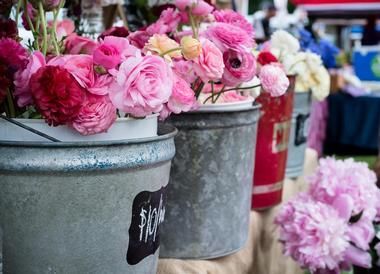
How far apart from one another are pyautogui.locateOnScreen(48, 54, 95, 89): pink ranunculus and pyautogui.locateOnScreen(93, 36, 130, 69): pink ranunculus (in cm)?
2

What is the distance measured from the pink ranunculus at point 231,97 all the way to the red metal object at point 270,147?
314 mm

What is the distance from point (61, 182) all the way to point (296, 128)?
123 cm

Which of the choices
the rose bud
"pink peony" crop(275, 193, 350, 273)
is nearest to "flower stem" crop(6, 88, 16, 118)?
the rose bud

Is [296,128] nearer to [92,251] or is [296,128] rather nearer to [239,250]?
[239,250]

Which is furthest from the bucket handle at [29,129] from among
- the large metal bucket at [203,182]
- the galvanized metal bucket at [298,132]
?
the galvanized metal bucket at [298,132]

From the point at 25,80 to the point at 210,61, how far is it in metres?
0.28

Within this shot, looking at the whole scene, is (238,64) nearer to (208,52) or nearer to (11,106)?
(208,52)

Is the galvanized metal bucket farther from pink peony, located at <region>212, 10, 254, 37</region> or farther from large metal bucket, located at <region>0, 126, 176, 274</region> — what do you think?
large metal bucket, located at <region>0, 126, 176, 274</region>

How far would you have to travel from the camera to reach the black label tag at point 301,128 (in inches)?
74.2

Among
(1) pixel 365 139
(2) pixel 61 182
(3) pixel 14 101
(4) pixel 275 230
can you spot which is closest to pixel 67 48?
(3) pixel 14 101

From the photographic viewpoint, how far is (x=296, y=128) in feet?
6.19

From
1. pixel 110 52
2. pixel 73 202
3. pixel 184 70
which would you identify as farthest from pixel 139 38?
pixel 73 202

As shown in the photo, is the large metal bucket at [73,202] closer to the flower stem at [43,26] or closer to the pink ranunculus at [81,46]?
the flower stem at [43,26]

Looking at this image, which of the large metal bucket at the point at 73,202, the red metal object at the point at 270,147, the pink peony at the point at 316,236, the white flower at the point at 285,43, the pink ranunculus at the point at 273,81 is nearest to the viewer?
the large metal bucket at the point at 73,202
